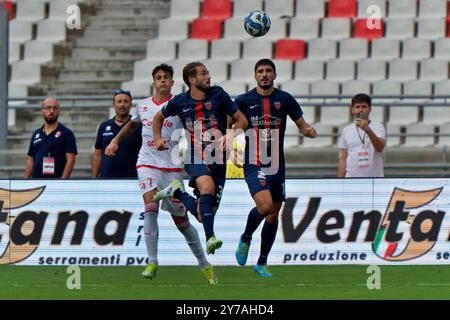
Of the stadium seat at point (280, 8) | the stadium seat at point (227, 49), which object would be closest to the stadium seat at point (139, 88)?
the stadium seat at point (227, 49)

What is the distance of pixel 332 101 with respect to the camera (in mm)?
23531

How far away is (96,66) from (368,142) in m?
9.60

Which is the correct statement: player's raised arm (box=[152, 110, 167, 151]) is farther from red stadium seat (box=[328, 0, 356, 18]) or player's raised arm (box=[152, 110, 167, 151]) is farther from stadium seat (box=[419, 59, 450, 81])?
red stadium seat (box=[328, 0, 356, 18])

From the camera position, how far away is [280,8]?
987 inches

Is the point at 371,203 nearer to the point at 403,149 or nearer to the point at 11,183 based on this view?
the point at 11,183

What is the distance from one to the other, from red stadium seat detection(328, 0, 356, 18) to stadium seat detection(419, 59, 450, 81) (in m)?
1.84

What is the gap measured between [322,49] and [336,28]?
0.57m

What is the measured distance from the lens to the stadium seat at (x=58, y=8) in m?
26.2

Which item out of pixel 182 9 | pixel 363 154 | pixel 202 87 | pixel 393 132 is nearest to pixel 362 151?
pixel 363 154

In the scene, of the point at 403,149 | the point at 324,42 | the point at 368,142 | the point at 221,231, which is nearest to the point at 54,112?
the point at 221,231

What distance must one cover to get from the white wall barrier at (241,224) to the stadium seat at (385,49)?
816 centimetres

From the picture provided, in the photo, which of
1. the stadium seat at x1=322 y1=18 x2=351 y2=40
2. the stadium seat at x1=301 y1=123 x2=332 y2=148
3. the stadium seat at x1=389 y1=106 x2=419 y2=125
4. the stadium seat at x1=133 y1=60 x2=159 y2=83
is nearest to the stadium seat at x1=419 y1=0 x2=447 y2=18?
the stadium seat at x1=322 y1=18 x2=351 y2=40

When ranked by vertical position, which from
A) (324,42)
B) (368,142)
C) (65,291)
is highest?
(324,42)

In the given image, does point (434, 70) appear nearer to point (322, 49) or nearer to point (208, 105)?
point (322, 49)
